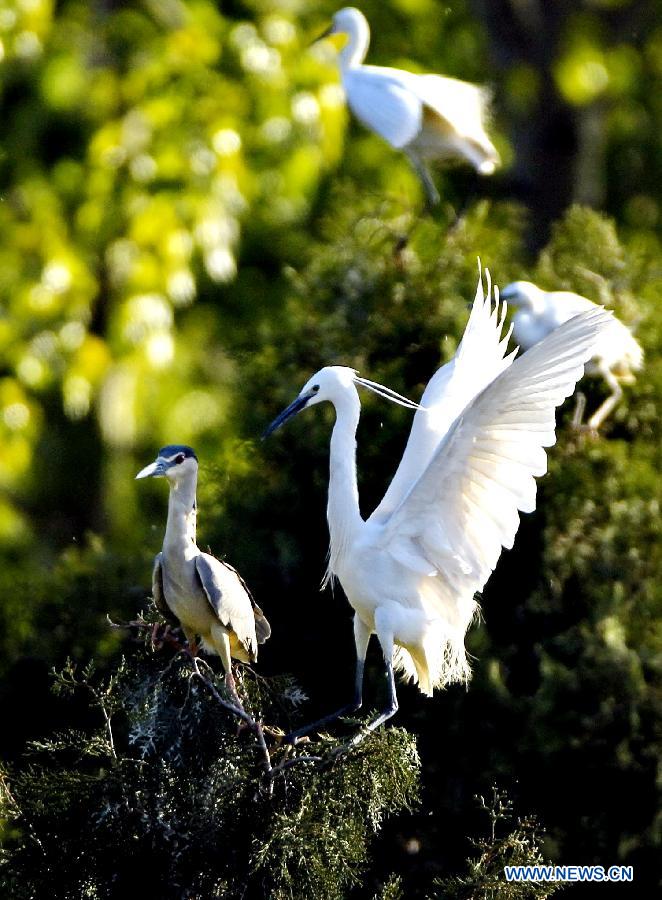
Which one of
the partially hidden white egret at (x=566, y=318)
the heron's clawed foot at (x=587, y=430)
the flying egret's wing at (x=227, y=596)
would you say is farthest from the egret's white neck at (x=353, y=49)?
the flying egret's wing at (x=227, y=596)

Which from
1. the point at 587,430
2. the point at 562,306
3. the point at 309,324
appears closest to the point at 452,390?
the point at 587,430

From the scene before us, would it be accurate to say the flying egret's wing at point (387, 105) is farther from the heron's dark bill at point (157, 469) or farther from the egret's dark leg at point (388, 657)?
the heron's dark bill at point (157, 469)

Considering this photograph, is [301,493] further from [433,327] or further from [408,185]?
[408,185]

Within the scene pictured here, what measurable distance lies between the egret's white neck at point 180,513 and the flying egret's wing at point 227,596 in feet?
0.21

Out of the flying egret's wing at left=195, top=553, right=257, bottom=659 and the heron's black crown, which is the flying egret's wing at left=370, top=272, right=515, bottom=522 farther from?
the heron's black crown

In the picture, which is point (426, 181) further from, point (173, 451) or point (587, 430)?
point (173, 451)

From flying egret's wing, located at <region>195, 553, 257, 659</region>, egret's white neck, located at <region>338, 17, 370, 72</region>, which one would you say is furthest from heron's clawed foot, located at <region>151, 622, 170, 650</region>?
egret's white neck, located at <region>338, 17, 370, 72</region>

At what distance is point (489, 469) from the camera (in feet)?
14.5

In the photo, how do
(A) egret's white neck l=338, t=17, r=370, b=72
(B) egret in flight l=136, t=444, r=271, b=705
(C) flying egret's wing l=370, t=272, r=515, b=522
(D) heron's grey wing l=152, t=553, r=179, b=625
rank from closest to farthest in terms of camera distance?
1. (B) egret in flight l=136, t=444, r=271, b=705
2. (D) heron's grey wing l=152, t=553, r=179, b=625
3. (C) flying egret's wing l=370, t=272, r=515, b=522
4. (A) egret's white neck l=338, t=17, r=370, b=72

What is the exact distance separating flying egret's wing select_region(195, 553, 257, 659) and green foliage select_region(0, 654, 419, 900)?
7.1 inches

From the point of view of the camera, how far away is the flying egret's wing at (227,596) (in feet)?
14.4

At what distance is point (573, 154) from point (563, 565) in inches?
240

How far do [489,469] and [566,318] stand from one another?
92.6 inches

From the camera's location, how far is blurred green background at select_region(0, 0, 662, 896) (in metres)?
5.96
